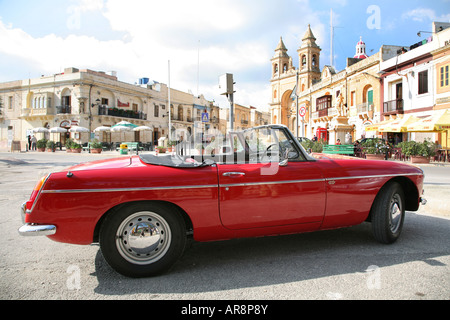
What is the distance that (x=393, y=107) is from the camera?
23984mm

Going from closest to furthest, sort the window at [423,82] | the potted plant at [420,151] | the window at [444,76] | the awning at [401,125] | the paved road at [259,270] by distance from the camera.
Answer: the paved road at [259,270] → the potted plant at [420,151] → the awning at [401,125] → the window at [444,76] → the window at [423,82]

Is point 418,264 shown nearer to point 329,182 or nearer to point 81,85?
point 329,182

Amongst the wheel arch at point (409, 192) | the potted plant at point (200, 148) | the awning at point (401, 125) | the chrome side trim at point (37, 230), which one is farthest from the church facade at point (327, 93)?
the chrome side trim at point (37, 230)

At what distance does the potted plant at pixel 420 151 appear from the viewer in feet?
50.1

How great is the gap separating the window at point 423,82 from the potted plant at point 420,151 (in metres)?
7.49

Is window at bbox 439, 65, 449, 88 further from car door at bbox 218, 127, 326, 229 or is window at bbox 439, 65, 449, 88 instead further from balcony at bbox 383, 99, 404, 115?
car door at bbox 218, 127, 326, 229

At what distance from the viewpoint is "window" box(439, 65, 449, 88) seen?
61.7ft

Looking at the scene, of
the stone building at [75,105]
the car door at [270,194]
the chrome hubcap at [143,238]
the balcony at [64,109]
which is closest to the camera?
the chrome hubcap at [143,238]

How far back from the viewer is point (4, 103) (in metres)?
39.0

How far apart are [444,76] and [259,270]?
22.3 meters

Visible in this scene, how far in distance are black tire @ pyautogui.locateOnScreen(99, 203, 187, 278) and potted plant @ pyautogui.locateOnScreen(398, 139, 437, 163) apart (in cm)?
1655

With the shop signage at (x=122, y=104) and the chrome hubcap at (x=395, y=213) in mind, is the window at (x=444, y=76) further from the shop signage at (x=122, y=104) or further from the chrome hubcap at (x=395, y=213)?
the shop signage at (x=122, y=104)
